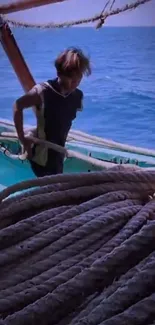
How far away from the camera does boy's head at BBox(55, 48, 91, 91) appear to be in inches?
56.6

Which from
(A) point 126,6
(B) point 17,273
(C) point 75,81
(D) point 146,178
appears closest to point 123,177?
(D) point 146,178

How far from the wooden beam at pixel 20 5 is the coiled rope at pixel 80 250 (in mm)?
1400

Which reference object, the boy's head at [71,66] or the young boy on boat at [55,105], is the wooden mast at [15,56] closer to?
the young boy on boat at [55,105]

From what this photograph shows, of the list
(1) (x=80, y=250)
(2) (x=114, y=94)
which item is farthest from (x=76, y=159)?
(2) (x=114, y=94)

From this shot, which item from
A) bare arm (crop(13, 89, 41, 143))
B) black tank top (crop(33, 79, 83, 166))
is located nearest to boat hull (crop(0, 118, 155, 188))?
black tank top (crop(33, 79, 83, 166))

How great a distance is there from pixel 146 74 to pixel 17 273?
579 inches

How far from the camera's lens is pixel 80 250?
0.57 m

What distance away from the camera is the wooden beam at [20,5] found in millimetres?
1985

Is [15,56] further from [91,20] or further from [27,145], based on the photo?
[27,145]

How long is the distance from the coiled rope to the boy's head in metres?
0.82

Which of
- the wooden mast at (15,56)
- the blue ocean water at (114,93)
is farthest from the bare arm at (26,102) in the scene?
the blue ocean water at (114,93)

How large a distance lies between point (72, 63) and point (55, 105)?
15 centimetres

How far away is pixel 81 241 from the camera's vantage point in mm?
576

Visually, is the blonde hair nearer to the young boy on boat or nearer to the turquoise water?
the young boy on boat
